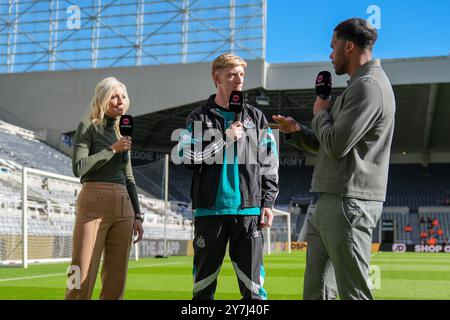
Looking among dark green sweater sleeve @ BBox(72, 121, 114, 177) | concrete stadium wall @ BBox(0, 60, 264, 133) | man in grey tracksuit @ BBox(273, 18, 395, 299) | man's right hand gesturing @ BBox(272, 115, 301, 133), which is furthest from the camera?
concrete stadium wall @ BBox(0, 60, 264, 133)

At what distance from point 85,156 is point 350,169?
1711mm

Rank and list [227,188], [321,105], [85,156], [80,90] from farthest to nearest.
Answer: [80,90]
[85,156]
[227,188]
[321,105]

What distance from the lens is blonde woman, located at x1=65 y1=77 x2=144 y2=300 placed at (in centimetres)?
362

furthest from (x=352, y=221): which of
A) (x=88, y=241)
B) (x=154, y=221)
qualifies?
(x=154, y=221)

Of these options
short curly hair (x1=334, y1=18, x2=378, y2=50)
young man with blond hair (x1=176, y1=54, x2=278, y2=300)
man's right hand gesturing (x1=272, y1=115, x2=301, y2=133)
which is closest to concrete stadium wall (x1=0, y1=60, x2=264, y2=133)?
young man with blond hair (x1=176, y1=54, x2=278, y2=300)

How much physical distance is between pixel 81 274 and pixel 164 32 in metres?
34.5

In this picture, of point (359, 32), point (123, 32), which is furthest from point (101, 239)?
point (123, 32)

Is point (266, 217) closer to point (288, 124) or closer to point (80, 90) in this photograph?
point (288, 124)

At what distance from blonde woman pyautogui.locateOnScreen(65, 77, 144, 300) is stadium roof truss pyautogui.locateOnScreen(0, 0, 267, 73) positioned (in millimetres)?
31366

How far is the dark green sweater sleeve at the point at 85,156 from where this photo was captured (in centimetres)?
360

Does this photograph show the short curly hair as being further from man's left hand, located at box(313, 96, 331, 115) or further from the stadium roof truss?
the stadium roof truss

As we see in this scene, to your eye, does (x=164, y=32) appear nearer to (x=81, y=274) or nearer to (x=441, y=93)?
(x=441, y=93)

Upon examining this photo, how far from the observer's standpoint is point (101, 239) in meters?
3.69

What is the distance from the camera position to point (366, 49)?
2963 millimetres
